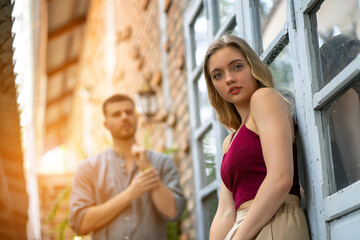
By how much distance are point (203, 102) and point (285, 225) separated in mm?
2209

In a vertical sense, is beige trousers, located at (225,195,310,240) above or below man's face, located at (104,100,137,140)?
below

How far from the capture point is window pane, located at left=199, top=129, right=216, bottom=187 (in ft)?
11.6

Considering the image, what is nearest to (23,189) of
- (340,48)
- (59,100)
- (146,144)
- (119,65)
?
(146,144)

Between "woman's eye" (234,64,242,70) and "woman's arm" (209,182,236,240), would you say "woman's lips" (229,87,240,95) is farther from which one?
"woman's arm" (209,182,236,240)

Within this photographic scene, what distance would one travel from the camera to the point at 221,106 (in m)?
2.09

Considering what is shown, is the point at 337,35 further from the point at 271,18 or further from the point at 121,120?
the point at 121,120

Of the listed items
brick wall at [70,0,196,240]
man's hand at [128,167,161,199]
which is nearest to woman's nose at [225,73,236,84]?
man's hand at [128,167,161,199]

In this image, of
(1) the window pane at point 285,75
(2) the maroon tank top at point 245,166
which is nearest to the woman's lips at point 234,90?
(2) the maroon tank top at point 245,166

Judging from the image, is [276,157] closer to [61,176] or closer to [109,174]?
[109,174]

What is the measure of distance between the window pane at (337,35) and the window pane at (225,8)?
46.5 inches

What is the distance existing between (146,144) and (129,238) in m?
2.24

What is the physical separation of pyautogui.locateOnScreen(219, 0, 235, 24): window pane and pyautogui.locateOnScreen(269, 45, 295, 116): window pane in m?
0.79

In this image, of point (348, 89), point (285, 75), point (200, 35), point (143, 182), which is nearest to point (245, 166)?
point (348, 89)

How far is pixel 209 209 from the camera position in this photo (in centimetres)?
367
